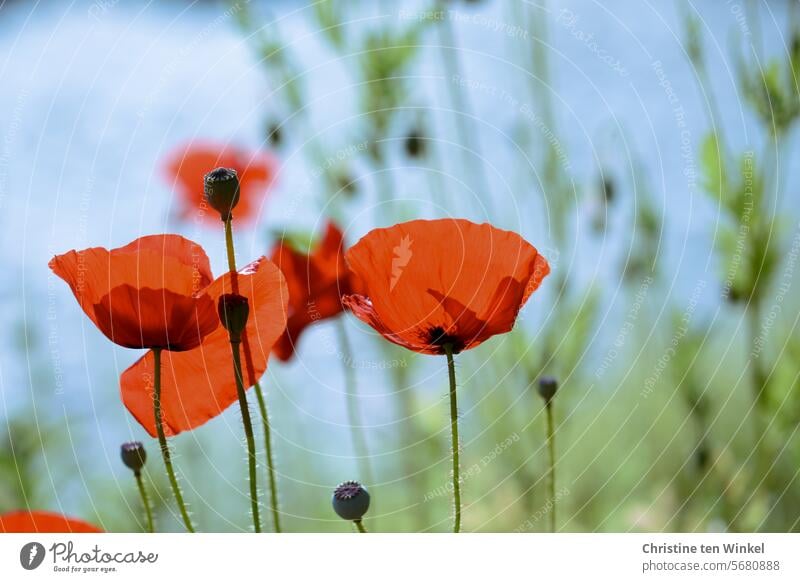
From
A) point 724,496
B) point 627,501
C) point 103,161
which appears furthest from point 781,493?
point 103,161

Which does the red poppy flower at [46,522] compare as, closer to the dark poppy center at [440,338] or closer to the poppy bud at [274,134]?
the dark poppy center at [440,338]

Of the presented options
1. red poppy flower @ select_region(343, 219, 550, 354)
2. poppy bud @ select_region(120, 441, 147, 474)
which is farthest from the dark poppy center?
poppy bud @ select_region(120, 441, 147, 474)

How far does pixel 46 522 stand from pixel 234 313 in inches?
5.7

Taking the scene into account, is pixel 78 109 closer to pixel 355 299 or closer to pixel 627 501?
A: pixel 355 299

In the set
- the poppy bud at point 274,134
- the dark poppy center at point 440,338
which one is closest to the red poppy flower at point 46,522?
the dark poppy center at point 440,338

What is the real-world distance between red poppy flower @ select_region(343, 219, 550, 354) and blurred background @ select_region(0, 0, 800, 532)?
164 millimetres

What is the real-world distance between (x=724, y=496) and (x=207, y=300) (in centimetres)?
48

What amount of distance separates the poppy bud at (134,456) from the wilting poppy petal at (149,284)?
4 cm

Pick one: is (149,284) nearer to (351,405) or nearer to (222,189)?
(222,189)

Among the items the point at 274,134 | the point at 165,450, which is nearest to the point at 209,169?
the point at 274,134

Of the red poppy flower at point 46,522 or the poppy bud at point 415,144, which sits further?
the poppy bud at point 415,144
